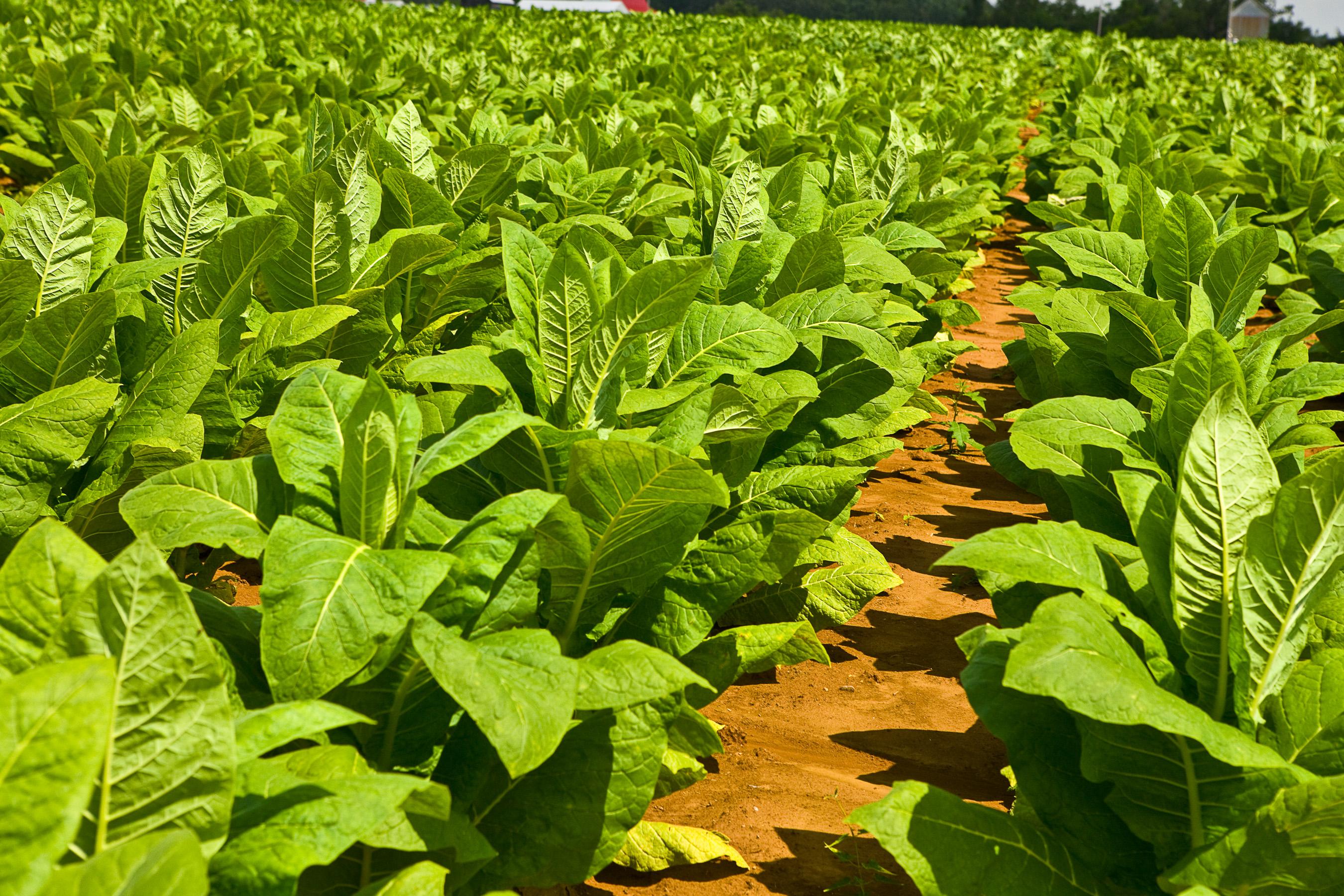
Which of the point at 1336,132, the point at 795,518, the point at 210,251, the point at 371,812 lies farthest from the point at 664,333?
the point at 1336,132

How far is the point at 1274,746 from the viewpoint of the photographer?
6.53 feet

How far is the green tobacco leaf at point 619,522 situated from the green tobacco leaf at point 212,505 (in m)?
0.49

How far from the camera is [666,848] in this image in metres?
2.42

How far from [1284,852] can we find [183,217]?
2.87 m

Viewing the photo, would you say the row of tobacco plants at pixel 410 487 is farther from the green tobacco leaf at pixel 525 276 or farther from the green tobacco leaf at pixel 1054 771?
the green tobacco leaf at pixel 1054 771

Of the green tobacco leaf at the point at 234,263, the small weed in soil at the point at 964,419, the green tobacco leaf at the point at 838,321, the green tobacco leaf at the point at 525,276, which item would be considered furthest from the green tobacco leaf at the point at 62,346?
the small weed in soil at the point at 964,419

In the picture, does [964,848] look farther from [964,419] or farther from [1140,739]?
[964,419]

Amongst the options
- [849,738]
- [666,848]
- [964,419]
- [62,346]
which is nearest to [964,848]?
[666,848]

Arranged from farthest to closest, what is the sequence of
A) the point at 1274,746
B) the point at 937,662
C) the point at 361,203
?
the point at 937,662 < the point at 361,203 < the point at 1274,746

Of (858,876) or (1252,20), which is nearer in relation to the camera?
(858,876)

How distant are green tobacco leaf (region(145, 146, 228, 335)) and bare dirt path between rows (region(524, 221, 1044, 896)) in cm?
184

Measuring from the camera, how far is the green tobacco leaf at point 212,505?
1746 millimetres

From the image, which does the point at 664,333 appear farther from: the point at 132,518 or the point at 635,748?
the point at 132,518

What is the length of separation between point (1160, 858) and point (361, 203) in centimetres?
252
